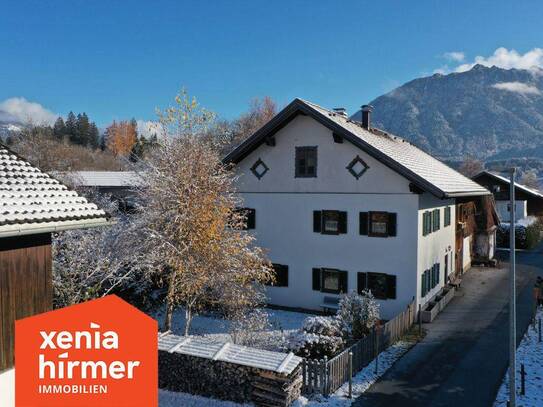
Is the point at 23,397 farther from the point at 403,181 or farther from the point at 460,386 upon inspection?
the point at 403,181

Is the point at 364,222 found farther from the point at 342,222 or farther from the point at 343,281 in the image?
the point at 343,281

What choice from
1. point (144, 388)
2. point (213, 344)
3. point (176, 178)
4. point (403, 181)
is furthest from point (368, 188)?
point (144, 388)

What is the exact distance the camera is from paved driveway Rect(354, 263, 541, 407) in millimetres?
13070

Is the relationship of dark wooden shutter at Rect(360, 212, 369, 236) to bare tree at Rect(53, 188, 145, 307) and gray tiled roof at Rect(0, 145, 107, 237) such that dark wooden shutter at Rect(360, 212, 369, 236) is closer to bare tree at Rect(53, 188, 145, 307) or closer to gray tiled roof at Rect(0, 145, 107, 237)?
bare tree at Rect(53, 188, 145, 307)

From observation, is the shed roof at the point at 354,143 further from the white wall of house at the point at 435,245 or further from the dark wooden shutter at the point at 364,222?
the dark wooden shutter at the point at 364,222

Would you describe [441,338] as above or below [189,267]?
below

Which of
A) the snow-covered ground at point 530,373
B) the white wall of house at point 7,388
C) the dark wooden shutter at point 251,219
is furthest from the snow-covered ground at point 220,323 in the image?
the white wall of house at point 7,388

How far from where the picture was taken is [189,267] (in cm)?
1712

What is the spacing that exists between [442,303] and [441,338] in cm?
432

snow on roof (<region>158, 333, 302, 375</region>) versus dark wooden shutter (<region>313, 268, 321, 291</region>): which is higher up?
dark wooden shutter (<region>313, 268, 321, 291</region>)

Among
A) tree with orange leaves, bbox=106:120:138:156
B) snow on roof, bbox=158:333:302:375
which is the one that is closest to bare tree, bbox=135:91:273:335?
snow on roof, bbox=158:333:302:375

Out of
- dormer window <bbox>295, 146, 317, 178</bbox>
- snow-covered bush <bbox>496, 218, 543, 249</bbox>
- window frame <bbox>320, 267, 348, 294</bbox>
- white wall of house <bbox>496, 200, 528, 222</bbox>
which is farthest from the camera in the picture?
white wall of house <bbox>496, 200, 528, 222</bbox>

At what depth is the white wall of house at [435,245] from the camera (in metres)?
20.0

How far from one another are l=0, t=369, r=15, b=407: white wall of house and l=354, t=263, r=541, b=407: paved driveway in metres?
8.76
